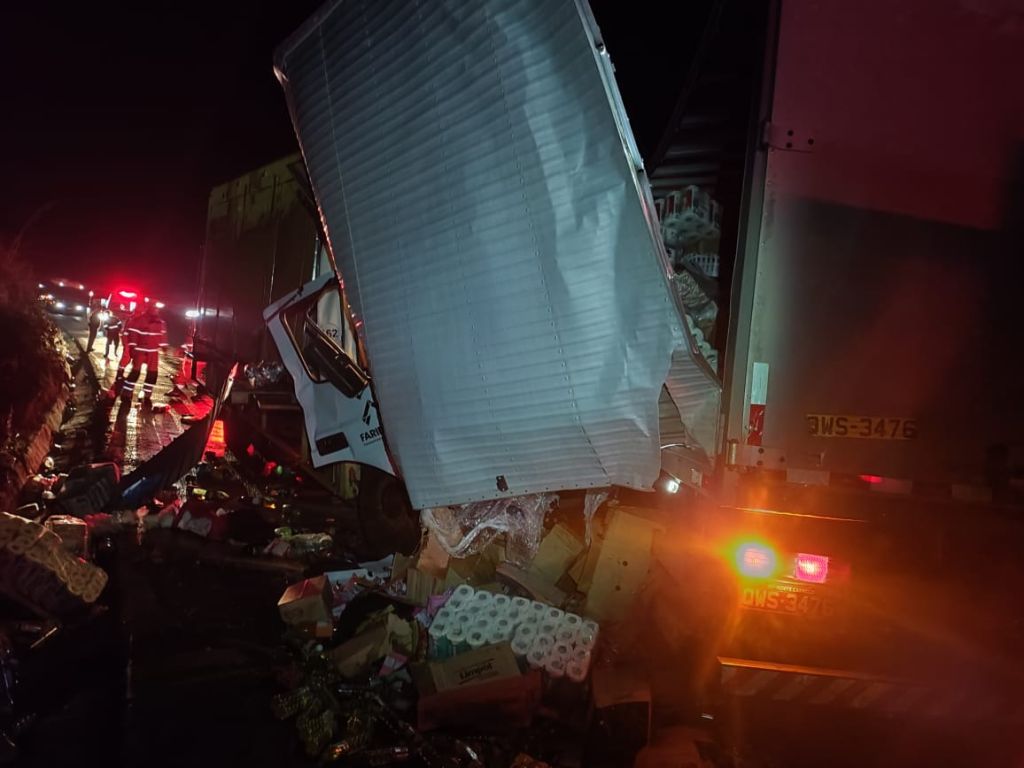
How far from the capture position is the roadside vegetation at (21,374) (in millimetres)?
6458

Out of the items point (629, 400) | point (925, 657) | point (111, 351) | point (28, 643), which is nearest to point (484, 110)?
point (629, 400)

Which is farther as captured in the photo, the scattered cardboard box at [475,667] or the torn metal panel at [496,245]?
the scattered cardboard box at [475,667]

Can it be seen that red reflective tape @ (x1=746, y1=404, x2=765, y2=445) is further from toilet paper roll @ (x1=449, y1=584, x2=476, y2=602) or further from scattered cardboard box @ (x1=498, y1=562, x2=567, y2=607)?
toilet paper roll @ (x1=449, y1=584, x2=476, y2=602)

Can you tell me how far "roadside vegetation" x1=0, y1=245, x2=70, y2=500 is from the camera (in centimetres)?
646

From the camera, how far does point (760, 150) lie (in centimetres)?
271

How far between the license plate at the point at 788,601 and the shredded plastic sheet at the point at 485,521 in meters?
1.15

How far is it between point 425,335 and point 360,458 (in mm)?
2157

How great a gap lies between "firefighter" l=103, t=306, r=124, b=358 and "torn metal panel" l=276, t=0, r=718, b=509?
16001 millimetres

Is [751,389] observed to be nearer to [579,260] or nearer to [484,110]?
[579,260]

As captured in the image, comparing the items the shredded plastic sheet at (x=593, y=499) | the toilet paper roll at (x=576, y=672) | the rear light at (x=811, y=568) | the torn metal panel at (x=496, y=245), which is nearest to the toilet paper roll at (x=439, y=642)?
the toilet paper roll at (x=576, y=672)

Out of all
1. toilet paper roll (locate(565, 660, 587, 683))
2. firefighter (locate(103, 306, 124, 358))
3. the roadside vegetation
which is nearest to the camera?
toilet paper roll (locate(565, 660, 587, 683))

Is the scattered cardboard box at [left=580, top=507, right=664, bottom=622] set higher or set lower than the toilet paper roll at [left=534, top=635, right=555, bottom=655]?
higher

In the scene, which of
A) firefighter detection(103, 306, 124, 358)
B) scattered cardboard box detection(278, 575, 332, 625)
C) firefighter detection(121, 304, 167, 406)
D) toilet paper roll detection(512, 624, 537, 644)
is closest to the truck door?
scattered cardboard box detection(278, 575, 332, 625)

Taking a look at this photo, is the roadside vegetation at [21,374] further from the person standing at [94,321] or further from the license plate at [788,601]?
the license plate at [788,601]
